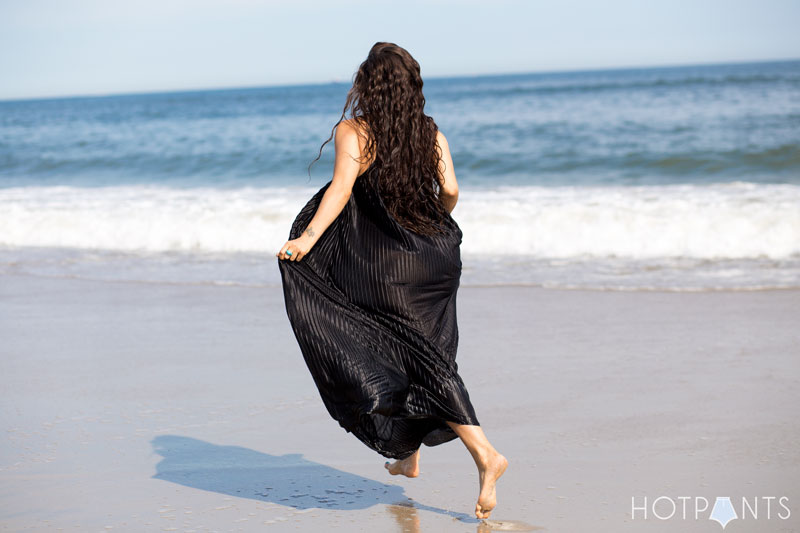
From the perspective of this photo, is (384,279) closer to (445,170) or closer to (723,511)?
(445,170)

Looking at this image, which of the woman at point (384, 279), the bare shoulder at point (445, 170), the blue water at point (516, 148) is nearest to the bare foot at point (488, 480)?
the woman at point (384, 279)

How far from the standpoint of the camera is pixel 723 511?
297cm

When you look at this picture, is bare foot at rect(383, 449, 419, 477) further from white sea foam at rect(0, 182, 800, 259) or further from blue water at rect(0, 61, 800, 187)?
blue water at rect(0, 61, 800, 187)

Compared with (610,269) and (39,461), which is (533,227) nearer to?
(610,269)

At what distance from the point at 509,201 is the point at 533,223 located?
1.97 metres

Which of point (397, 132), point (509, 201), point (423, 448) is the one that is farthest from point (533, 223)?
point (397, 132)

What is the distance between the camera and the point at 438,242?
2.90 meters

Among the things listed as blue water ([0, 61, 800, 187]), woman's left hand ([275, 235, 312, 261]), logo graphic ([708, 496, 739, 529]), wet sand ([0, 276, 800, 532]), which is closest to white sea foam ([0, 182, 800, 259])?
wet sand ([0, 276, 800, 532])

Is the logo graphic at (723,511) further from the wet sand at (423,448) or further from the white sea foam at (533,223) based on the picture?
the white sea foam at (533,223)

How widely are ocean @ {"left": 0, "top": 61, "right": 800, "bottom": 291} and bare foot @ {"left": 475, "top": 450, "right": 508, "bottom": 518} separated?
4075 mm

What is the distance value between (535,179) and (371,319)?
12.8m

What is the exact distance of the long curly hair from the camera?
9.25ft

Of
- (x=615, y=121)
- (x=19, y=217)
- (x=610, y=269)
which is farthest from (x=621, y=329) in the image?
(x=615, y=121)

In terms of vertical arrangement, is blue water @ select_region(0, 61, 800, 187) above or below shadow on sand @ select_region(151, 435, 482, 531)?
above
